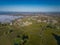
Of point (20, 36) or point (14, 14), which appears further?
point (14, 14)

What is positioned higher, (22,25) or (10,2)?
(10,2)

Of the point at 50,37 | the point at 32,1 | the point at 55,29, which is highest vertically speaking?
the point at 32,1

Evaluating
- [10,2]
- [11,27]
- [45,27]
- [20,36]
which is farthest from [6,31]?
[45,27]

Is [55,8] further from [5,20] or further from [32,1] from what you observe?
[5,20]

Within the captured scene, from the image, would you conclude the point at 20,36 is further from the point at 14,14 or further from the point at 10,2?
the point at 10,2

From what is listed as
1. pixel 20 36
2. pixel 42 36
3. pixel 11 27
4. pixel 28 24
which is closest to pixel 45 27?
pixel 42 36

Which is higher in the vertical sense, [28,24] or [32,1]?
[32,1]
